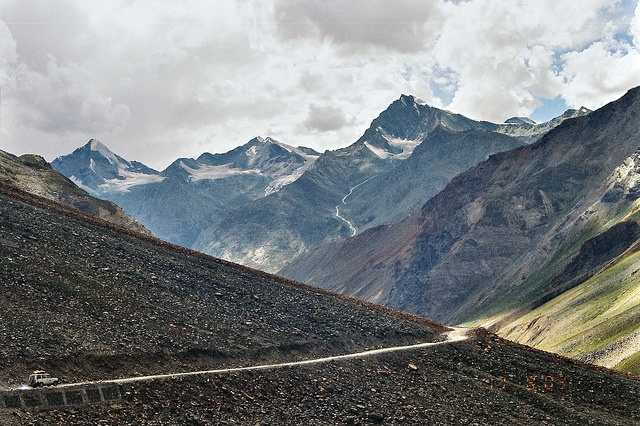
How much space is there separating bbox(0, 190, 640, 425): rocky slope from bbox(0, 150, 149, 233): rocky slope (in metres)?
59.5

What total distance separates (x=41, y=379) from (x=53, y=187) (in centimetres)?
10928

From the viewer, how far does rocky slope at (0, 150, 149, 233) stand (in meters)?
125

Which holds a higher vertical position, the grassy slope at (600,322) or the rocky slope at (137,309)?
the grassy slope at (600,322)

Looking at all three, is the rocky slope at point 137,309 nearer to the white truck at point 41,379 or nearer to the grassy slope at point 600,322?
the white truck at point 41,379

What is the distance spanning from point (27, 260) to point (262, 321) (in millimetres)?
18318

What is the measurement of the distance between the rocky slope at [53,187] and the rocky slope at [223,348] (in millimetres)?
59545

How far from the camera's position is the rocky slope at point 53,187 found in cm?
12460

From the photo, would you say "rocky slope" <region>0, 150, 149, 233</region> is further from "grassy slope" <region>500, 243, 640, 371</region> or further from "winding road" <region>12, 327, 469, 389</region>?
"grassy slope" <region>500, 243, 640, 371</region>

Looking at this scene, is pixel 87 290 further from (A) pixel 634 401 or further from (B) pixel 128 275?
(A) pixel 634 401

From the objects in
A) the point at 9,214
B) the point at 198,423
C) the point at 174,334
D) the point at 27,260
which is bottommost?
the point at 198,423

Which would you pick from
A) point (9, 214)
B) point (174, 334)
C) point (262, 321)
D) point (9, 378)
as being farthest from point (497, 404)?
point (9, 214)

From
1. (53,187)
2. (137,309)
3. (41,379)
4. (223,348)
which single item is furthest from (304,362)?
(53,187)

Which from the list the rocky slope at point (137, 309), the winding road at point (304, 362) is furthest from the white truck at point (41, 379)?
the rocky slope at point (137, 309)

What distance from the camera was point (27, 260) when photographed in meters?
47.8
